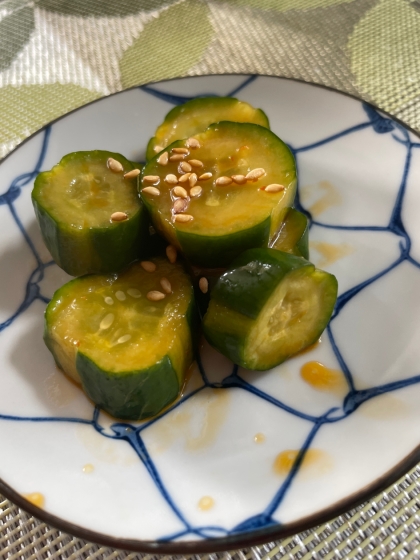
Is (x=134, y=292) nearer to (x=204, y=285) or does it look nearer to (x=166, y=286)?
(x=166, y=286)

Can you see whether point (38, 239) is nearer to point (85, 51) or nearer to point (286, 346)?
point (286, 346)

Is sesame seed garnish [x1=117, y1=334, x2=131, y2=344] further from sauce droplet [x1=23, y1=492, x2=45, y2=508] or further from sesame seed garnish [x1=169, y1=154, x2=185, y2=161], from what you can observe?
sesame seed garnish [x1=169, y1=154, x2=185, y2=161]

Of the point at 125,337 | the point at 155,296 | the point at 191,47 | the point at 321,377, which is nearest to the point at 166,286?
the point at 155,296

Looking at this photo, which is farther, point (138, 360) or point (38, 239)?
point (38, 239)

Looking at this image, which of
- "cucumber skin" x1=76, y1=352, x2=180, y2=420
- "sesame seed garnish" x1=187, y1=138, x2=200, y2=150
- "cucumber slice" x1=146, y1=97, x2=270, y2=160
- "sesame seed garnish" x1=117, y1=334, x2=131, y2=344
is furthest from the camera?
"cucumber slice" x1=146, y1=97, x2=270, y2=160

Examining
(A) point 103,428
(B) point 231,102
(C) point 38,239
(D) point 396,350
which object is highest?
(B) point 231,102

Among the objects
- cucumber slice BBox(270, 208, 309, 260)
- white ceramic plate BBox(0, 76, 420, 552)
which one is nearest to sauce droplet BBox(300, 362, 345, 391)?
white ceramic plate BBox(0, 76, 420, 552)

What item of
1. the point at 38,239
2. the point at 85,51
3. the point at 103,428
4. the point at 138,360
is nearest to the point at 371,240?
the point at 138,360

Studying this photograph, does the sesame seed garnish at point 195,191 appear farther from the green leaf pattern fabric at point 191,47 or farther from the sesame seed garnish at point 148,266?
the green leaf pattern fabric at point 191,47
